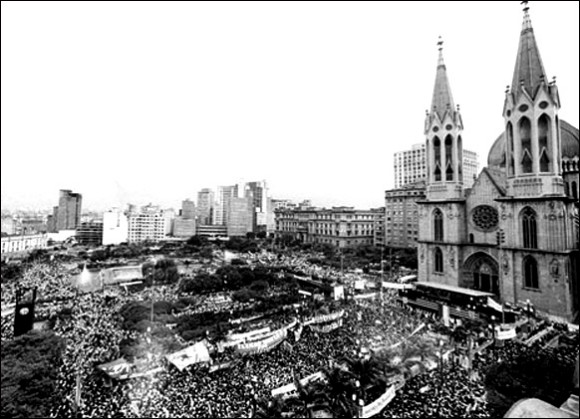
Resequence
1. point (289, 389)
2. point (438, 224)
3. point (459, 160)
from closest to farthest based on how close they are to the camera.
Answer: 1. point (289, 389)
2. point (459, 160)
3. point (438, 224)

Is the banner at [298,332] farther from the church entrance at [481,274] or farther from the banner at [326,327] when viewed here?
the church entrance at [481,274]

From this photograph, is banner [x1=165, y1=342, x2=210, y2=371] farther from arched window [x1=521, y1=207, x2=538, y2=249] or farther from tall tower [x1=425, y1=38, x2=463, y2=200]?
tall tower [x1=425, y1=38, x2=463, y2=200]

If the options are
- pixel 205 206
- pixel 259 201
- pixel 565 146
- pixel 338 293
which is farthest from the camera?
pixel 205 206

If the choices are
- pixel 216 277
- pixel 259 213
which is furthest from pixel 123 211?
pixel 216 277

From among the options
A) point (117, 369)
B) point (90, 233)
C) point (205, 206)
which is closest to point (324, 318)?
point (117, 369)

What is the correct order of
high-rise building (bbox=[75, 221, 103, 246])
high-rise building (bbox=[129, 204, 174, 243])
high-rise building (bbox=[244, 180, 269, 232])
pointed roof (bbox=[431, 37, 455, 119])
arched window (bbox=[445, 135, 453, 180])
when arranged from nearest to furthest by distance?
arched window (bbox=[445, 135, 453, 180]) → pointed roof (bbox=[431, 37, 455, 119]) → high-rise building (bbox=[75, 221, 103, 246]) → high-rise building (bbox=[129, 204, 174, 243]) → high-rise building (bbox=[244, 180, 269, 232])

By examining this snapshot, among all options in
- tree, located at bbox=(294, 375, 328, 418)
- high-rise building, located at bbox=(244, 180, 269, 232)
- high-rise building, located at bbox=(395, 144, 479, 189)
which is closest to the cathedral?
high-rise building, located at bbox=(395, 144, 479, 189)

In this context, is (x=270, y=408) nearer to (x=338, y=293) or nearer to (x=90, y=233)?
(x=338, y=293)
